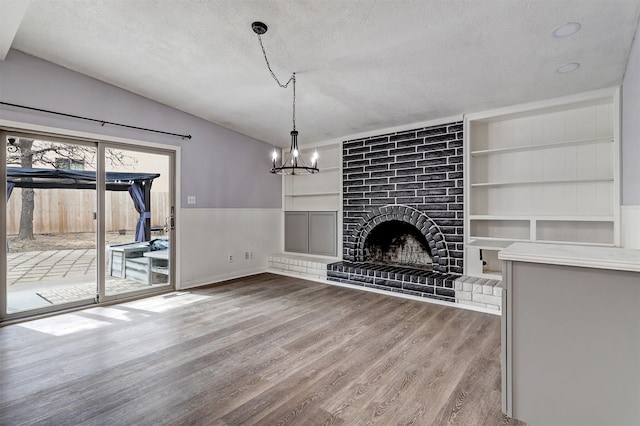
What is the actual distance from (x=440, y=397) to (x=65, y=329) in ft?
10.8

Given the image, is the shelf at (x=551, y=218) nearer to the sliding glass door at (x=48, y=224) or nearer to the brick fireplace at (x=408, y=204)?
the brick fireplace at (x=408, y=204)

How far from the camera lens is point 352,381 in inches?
83.9

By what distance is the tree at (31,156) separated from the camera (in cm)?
328

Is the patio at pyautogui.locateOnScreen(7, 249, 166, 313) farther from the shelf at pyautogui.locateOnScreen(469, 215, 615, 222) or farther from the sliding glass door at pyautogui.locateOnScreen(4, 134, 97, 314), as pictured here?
the shelf at pyautogui.locateOnScreen(469, 215, 615, 222)

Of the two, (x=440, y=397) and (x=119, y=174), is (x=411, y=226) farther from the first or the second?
(x=119, y=174)

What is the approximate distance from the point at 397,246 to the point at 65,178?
4.38 metres

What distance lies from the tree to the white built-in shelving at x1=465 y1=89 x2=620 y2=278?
4629 millimetres

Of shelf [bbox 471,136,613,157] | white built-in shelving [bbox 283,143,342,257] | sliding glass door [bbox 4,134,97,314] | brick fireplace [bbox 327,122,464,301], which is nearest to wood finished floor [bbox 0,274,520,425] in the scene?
sliding glass door [bbox 4,134,97,314]

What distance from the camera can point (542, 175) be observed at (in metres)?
3.80

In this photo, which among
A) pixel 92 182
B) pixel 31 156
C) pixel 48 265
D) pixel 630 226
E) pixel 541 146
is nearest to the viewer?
pixel 630 226

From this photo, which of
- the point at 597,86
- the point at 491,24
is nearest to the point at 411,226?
the point at 597,86

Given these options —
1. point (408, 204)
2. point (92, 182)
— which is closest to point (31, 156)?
point (92, 182)

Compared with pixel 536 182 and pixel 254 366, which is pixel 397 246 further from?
pixel 254 366

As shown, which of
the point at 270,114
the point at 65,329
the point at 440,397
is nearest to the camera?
the point at 440,397
